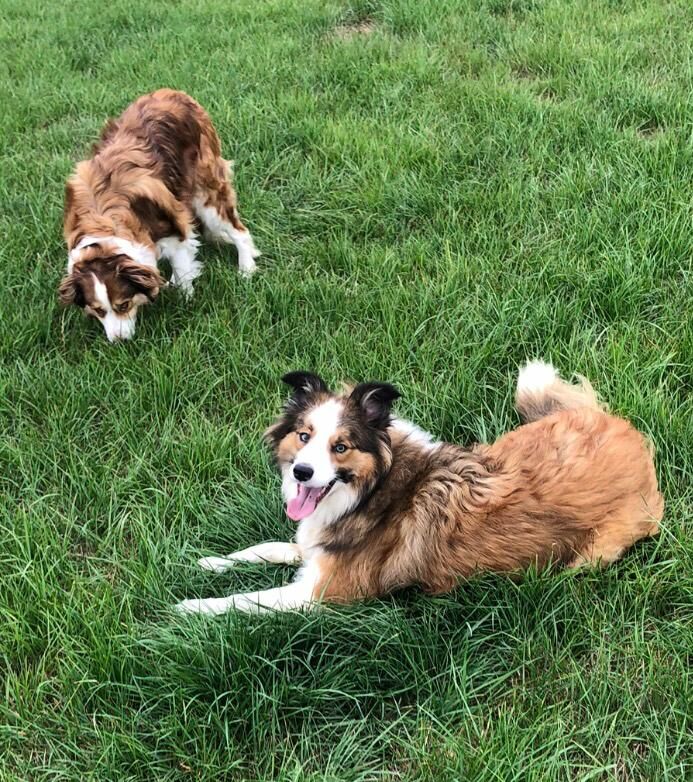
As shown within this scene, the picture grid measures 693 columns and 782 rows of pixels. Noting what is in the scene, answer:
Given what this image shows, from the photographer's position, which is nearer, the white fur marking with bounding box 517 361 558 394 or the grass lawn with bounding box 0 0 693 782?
the grass lawn with bounding box 0 0 693 782

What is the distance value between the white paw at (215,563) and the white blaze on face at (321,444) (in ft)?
1.91

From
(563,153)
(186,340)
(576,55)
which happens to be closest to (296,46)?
(576,55)

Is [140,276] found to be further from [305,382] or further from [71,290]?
[305,382]

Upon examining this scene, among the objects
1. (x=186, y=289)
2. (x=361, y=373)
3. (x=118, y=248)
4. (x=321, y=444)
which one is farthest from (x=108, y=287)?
(x=321, y=444)

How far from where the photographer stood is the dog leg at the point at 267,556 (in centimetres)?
273

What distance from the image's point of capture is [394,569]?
2535mm

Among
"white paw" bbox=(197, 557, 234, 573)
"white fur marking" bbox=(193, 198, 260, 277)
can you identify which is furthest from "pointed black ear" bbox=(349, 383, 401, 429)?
"white fur marking" bbox=(193, 198, 260, 277)

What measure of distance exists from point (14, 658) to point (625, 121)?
201 inches

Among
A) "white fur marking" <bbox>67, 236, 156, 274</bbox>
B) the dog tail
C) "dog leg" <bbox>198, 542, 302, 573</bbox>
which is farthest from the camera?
"white fur marking" <bbox>67, 236, 156, 274</bbox>

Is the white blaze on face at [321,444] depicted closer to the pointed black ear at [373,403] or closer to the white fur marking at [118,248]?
the pointed black ear at [373,403]

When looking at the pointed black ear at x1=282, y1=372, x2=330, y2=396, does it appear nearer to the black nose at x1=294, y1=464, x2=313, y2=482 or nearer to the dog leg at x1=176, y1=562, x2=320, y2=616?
the black nose at x1=294, y1=464, x2=313, y2=482

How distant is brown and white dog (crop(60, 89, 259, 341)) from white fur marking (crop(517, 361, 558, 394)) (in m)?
2.12

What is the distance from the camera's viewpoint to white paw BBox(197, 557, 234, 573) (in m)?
2.70

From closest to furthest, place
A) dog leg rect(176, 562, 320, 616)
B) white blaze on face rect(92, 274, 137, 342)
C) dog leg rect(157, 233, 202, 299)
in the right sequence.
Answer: dog leg rect(176, 562, 320, 616), white blaze on face rect(92, 274, 137, 342), dog leg rect(157, 233, 202, 299)
